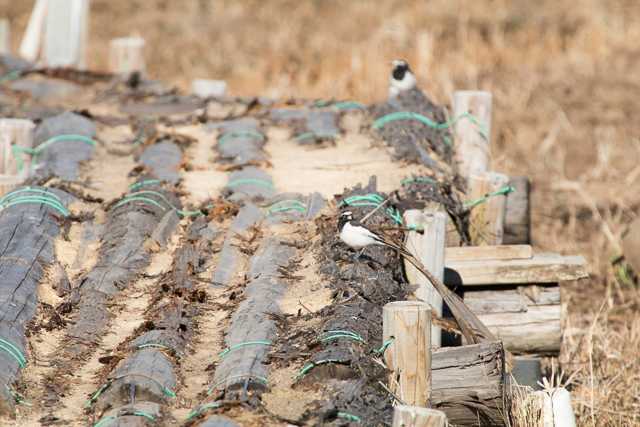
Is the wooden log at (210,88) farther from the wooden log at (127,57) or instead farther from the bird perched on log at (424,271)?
the bird perched on log at (424,271)

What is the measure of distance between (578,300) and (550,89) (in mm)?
5228

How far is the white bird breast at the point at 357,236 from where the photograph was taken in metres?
5.65

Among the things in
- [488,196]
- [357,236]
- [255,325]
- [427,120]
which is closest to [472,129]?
[427,120]

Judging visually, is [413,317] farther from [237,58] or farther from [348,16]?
[348,16]

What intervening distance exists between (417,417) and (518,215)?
4.26 m

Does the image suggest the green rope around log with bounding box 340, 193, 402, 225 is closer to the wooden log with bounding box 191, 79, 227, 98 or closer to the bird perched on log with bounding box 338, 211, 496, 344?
the bird perched on log with bounding box 338, 211, 496, 344

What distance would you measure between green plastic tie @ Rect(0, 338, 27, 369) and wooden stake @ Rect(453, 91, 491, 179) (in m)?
3.88

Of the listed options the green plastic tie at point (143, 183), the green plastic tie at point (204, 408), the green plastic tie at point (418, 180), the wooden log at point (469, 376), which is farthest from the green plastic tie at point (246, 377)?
the green plastic tie at point (143, 183)

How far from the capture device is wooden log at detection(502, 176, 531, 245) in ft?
27.0

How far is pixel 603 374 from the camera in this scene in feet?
23.9

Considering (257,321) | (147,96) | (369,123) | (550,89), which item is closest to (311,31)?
(550,89)

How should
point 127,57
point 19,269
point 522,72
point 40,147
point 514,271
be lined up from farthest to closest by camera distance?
point 522,72, point 127,57, point 40,147, point 514,271, point 19,269

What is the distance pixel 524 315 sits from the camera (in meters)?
7.02

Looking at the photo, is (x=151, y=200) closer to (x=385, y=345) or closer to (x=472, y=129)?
(x=472, y=129)
